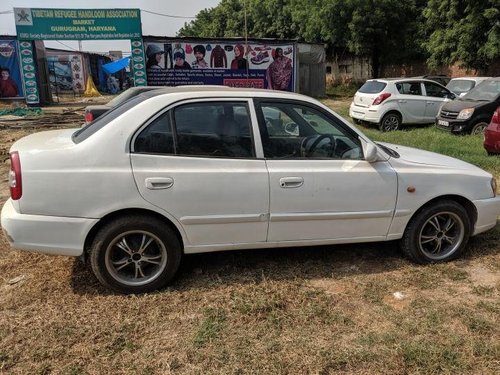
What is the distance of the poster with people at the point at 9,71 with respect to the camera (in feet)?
78.6

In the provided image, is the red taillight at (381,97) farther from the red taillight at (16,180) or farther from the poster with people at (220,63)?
the poster with people at (220,63)

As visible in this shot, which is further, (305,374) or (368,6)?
(368,6)

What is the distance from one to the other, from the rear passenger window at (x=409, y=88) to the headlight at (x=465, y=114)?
235cm

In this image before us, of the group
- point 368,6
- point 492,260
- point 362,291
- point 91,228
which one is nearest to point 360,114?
point 492,260

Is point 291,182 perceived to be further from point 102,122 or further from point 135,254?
point 102,122

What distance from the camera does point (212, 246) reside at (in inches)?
144

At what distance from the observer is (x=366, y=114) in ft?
43.0

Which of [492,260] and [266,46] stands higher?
[266,46]

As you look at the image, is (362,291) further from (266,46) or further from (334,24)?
(334,24)

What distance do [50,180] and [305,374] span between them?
2.16 meters

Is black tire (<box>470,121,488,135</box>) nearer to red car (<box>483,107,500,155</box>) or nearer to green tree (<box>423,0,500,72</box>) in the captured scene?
red car (<box>483,107,500,155</box>)

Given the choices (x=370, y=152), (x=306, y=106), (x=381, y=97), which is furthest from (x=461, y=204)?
(x=381, y=97)

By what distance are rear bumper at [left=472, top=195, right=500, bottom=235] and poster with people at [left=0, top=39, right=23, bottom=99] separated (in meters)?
25.1

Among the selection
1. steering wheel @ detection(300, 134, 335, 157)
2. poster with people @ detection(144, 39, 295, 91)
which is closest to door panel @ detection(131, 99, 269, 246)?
steering wheel @ detection(300, 134, 335, 157)
